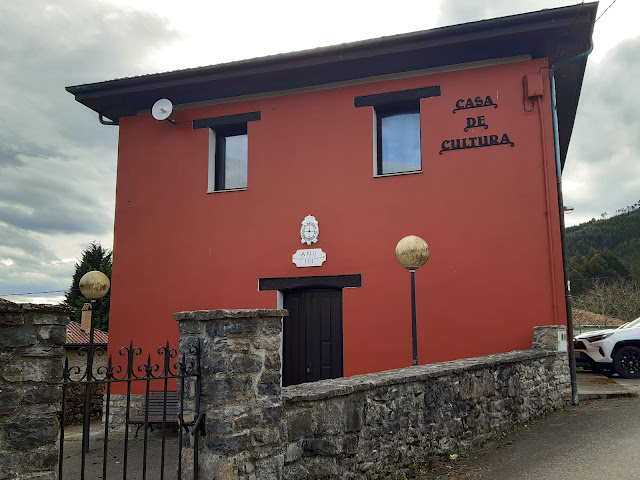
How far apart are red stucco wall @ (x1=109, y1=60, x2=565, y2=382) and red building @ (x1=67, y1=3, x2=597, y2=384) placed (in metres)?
0.02

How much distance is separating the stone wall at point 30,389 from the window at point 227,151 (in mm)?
7401

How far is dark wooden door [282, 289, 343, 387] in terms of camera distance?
9.52m

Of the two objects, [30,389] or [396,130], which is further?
[396,130]

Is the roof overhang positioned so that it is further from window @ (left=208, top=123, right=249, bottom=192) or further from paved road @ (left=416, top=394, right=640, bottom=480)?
paved road @ (left=416, top=394, right=640, bottom=480)

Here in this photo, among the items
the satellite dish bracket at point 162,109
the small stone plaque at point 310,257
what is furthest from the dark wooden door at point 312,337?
the satellite dish bracket at point 162,109

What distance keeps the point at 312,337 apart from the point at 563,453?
14.7 feet

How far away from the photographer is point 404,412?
5.37 meters

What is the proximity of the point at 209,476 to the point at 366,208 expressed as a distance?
20.7 ft

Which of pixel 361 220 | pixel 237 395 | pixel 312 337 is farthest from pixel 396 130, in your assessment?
pixel 237 395

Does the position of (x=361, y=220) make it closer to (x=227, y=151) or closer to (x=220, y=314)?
(x=227, y=151)

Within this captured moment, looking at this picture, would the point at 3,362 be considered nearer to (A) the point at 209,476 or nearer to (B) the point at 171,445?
(A) the point at 209,476

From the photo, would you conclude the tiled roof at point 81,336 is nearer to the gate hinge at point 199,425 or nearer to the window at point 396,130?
the window at point 396,130

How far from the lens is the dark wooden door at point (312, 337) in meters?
9.52

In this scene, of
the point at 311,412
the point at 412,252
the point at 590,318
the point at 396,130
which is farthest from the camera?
the point at 590,318
